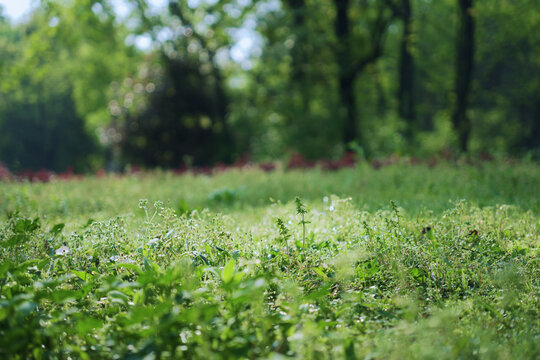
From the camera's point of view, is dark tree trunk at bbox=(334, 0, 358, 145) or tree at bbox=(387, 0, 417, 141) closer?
tree at bbox=(387, 0, 417, 141)

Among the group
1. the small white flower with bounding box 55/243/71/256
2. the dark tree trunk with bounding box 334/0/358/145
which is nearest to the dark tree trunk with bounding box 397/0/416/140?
the dark tree trunk with bounding box 334/0/358/145

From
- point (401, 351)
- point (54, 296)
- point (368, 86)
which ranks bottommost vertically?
point (401, 351)

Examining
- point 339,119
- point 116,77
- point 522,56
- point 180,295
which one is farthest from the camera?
point 116,77

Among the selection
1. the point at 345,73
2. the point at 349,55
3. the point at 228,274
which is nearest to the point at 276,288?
the point at 228,274

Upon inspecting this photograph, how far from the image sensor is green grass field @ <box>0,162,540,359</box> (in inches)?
81.7

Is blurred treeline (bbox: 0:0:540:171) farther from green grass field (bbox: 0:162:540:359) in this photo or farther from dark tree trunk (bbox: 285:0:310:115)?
green grass field (bbox: 0:162:540:359)

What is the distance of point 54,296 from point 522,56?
2119 cm

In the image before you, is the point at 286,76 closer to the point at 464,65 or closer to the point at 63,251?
the point at 464,65

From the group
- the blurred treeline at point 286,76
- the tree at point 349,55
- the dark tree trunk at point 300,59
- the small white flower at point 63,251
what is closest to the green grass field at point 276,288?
the small white flower at point 63,251

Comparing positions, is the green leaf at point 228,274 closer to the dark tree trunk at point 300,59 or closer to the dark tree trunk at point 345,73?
the dark tree trunk at point 345,73

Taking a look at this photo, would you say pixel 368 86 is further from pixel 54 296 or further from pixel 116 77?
pixel 54 296

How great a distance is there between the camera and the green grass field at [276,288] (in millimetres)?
2076

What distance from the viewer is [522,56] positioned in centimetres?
1850

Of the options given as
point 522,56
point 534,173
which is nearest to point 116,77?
point 522,56
